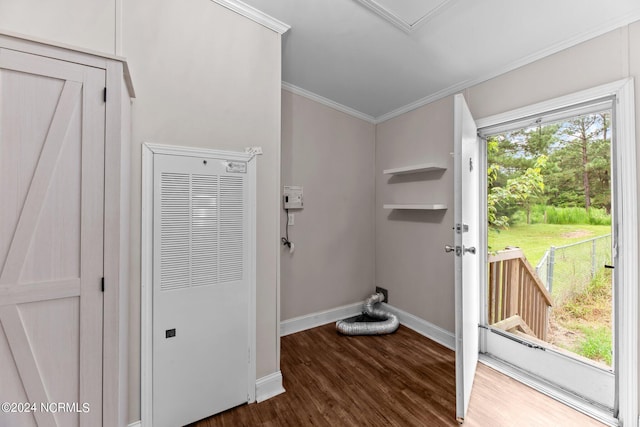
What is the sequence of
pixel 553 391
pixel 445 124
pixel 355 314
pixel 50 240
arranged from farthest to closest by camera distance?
pixel 355 314
pixel 445 124
pixel 553 391
pixel 50 240

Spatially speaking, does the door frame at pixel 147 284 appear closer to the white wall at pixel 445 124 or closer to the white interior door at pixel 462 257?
the white interior door at pixel 462 257

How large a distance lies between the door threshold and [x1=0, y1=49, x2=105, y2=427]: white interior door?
8.53 ft

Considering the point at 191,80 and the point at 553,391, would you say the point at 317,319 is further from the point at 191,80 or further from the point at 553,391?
the point at 191,80

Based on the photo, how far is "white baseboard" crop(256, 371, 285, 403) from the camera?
181 centimetres

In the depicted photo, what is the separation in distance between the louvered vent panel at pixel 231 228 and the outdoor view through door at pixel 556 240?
2.11 meters

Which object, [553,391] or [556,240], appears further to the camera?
[556,240]

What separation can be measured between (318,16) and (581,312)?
2.77 metres

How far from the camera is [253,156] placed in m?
1.79

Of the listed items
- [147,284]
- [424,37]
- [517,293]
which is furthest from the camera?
[517,293]

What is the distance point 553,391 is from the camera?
6.04 feet

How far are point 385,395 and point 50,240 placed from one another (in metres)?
2.08

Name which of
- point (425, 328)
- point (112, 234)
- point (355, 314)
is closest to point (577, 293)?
point (425, 328)

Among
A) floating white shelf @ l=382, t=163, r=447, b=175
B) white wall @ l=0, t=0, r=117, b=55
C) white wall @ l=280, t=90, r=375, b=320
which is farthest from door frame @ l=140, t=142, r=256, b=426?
floating white shelf @ l=382, t=163, r=447, b=175

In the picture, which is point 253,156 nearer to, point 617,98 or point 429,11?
point 429,11
